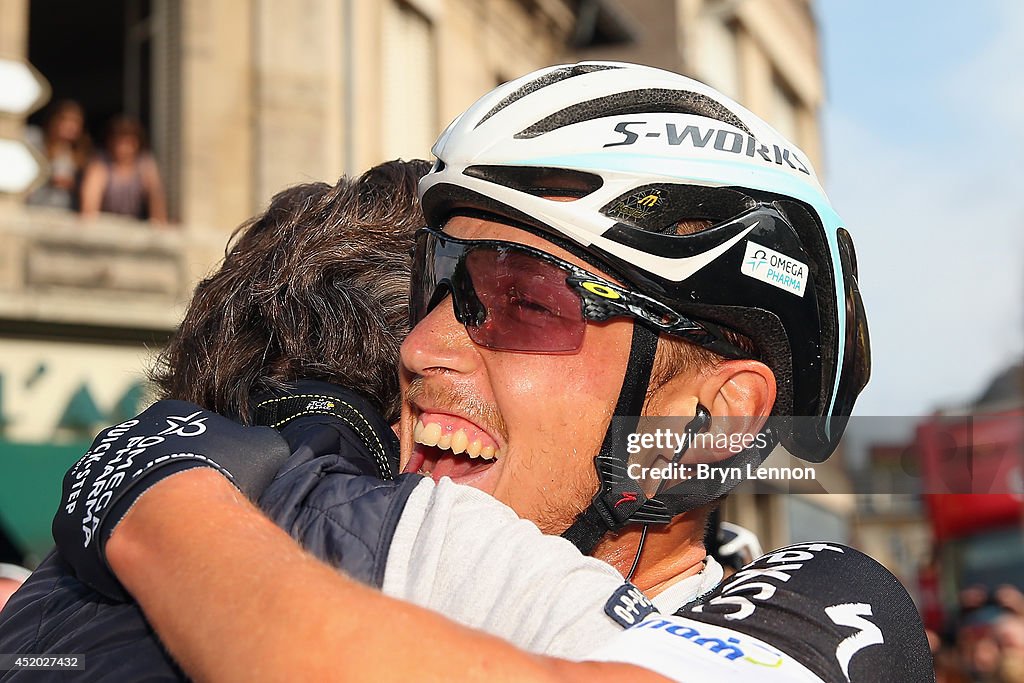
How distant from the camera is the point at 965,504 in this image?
1276cm

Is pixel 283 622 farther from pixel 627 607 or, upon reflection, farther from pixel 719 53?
pixel 719 53

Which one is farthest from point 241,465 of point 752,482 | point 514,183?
point 752,482

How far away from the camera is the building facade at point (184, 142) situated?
11.6 metres

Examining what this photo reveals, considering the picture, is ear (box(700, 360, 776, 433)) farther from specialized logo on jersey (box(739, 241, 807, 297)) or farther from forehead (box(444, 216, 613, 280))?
forehead (box(444, 216, 613, 280))

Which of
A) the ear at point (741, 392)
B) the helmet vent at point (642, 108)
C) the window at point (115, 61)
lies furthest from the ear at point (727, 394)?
the window at point (115, 61)

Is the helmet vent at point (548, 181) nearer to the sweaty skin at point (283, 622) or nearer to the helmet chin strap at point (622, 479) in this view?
the helmet chin strap at point (622, 479)

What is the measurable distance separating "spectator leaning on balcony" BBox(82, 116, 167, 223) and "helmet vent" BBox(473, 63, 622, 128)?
1042 cm

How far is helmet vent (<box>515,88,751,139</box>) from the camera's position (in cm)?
243

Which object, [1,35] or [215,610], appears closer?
[215,610]

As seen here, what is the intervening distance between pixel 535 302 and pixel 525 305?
20 mm

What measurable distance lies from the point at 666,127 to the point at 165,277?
10.9 meters

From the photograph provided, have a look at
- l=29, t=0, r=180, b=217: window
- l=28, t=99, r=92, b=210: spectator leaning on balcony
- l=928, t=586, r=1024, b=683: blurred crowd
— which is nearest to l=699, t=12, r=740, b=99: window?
l=29, t=0, r=180, b=217: window

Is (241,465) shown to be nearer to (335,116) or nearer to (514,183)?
(514,183)

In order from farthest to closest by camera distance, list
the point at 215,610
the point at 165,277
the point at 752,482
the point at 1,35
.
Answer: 1. the point at 165,277
2. the point at 1,35
3. the point at 752,482
4. the point at 215,610
